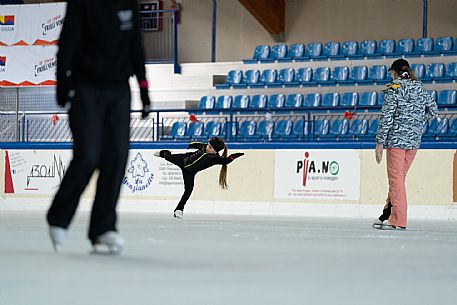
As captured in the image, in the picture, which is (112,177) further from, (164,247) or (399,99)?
(399,99)

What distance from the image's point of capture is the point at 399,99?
8320mm

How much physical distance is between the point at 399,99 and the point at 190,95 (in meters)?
11.9

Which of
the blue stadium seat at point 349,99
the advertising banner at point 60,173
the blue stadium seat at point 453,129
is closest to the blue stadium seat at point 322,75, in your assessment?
the blue stadium seat at point 349,99

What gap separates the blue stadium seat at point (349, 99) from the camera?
1697 cm

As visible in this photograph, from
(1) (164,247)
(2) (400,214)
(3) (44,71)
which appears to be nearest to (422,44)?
(3) (44,71)

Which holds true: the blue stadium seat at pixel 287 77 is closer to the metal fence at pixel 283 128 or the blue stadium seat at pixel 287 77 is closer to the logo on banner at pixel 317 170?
the metal fence at pixel 283 128

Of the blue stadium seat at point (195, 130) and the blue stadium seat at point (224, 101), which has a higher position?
the blue stadium seat at point (224, 101)

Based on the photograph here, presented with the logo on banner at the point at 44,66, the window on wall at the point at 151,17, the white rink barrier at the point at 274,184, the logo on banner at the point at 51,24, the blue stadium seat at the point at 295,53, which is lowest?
the white rink barrier at the point at 274,184

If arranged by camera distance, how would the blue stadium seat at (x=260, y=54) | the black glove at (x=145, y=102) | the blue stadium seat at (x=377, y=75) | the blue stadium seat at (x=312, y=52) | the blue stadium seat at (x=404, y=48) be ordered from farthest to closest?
1. the blue stadium seat at (x=260, y=54)
2. the blue stadium seat at (x=312, y=52)
3. the blue stadium seat at (x=404, y=48)
4. the blue stadium seat at (x=377, y=75)
5. the black glove at (x=145, y=102)

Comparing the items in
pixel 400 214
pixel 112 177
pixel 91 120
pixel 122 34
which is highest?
pixel 122 34

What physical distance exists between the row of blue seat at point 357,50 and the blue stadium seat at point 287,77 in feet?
1.66

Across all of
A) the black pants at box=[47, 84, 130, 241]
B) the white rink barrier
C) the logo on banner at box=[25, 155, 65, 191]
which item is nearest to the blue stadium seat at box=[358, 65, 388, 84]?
the white rink barrier

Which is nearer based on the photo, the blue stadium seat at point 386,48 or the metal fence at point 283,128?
the metal fence at point 283,128

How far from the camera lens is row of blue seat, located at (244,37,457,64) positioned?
1756 centimetres
